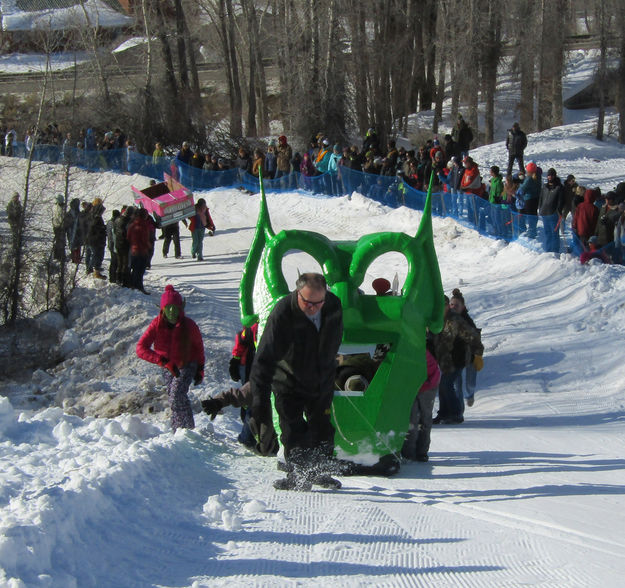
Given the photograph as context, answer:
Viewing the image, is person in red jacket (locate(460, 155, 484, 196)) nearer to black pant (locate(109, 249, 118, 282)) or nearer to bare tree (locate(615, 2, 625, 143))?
black pant (locate(109, 249, 118, 282))

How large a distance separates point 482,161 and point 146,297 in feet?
45.7

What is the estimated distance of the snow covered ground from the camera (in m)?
4.73

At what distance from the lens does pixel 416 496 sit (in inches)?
262

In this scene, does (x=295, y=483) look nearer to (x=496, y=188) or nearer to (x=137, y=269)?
(x=137, y=269)

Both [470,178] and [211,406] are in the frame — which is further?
[470,178]

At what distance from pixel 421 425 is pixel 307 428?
1834mm

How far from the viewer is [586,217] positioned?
16594mm

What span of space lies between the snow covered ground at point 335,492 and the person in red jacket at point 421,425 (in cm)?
18

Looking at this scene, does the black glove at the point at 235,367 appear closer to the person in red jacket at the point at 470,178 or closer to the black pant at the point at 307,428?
the black pant at the point at 307,428

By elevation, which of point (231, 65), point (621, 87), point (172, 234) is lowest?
point (172, 234)

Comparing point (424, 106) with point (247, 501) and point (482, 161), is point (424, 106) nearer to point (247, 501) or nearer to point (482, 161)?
point (482, 161)

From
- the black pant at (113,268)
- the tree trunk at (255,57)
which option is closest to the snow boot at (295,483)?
the black pant at (113,268)

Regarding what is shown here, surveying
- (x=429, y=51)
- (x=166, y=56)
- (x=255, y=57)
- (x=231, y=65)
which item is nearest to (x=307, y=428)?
(x=166, y=56)

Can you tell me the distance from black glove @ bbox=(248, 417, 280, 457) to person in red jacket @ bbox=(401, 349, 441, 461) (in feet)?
3.72
